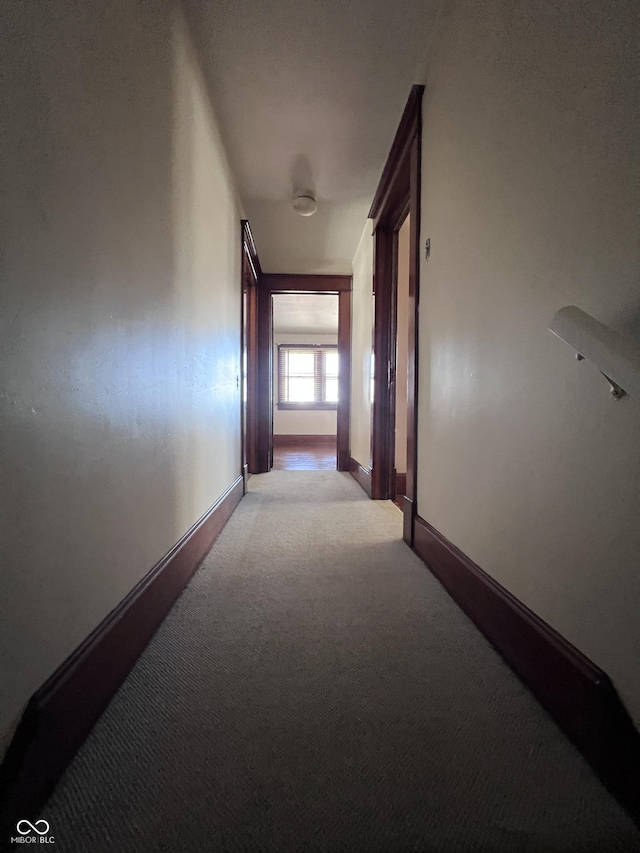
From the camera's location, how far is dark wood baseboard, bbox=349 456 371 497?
10.6 ft

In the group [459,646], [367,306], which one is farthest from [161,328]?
[367,306]

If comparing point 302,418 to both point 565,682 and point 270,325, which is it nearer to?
point 270,325

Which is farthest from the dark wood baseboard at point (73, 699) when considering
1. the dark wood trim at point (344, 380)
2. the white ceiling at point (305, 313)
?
the white ceiling at point (305, 313)

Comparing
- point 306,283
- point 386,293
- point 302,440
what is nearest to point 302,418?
point 302,440

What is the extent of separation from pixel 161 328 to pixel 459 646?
131 cm

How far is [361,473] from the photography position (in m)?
3.60

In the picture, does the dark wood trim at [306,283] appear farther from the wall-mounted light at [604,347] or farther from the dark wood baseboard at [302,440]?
the dark wood baseboard at [302,440]

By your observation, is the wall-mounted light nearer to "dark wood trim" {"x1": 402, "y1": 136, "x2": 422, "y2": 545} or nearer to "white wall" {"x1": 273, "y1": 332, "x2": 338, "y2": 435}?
"dark wood trim" {"x1": 402, "y1": 136, "x2": 422, "y2": 545}

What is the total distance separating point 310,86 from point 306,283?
102 inches

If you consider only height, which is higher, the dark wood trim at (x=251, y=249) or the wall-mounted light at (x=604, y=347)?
the dark wood trim at (x=251, y=249)

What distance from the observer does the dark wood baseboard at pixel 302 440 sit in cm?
833

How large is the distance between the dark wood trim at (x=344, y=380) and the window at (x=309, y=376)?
381 centimetres

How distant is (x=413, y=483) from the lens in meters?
1.89

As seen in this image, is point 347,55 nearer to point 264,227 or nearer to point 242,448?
point 264,227
